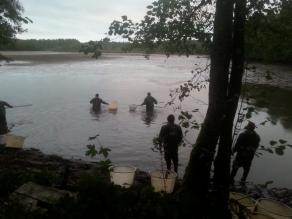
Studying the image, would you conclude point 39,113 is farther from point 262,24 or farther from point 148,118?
point 262,24

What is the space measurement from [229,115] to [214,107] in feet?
1.12

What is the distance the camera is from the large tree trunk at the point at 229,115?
17.6ft

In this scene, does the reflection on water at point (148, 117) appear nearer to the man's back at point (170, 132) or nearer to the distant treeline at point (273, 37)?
the man's back at point (170, 132)

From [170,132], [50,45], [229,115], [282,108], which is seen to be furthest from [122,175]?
[50,45]

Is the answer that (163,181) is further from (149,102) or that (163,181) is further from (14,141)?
(149,102)

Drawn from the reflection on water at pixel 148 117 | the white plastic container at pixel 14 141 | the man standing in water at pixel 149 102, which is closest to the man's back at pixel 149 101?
the man standing in water at pixel 149 102

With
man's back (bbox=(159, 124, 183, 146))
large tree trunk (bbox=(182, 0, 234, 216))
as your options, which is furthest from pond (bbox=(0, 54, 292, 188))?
man's back (bbox=(159, 124, 183, 146))

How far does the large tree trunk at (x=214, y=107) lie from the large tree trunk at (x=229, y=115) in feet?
0.58

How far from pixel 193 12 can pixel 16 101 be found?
26.3 meters

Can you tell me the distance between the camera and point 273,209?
6.76m

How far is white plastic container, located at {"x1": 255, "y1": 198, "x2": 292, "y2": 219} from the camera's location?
626cm

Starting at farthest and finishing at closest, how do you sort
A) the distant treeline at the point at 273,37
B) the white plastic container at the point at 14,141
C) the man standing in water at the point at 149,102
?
the man standing in water at the point at 149,102 < the white plastic container at the point at 14,141 < the distant treeline at the point at 273,37

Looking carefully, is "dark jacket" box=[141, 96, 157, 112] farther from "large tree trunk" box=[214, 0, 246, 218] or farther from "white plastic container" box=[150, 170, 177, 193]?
"large tree trunk" box=[214, 0, 246, 218]

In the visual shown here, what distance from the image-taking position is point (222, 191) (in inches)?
218
